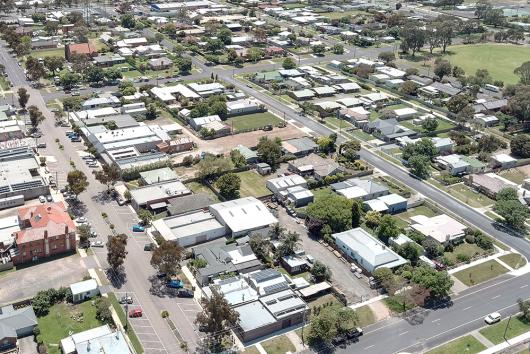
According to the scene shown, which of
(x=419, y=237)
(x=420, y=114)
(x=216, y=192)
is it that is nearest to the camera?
(x=419, y=237)

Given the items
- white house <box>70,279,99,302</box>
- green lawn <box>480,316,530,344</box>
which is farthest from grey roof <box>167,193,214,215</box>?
green lawn <box>480,316,530,344</box>

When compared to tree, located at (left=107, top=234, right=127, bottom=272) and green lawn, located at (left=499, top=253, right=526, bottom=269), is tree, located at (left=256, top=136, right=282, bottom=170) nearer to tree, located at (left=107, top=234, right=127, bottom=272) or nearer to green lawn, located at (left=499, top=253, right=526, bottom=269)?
tree, located at (left=107, top=234, right=127, bottom=272)

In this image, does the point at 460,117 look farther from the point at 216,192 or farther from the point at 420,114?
the point at 216,192

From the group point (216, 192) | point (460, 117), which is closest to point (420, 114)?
point (460, 117)

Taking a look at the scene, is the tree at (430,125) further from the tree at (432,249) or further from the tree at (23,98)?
the tree at (23,98)

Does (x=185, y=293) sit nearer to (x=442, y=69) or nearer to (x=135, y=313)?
(x=135, y=313)

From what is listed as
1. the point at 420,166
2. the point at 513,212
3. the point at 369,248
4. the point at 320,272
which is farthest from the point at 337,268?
the point at 420,166
